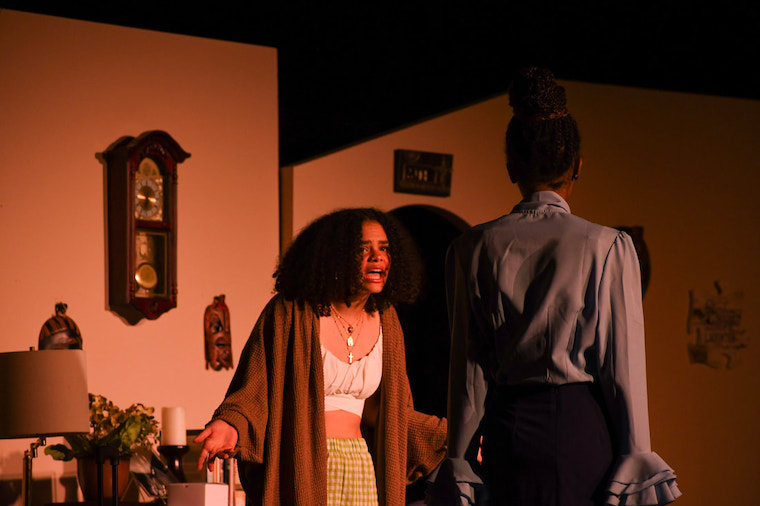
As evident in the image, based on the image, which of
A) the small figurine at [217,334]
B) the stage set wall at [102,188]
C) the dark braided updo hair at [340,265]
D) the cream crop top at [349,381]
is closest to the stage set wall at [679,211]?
the stage set wall at [102,188]

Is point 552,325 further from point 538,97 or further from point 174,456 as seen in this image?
point 174,456

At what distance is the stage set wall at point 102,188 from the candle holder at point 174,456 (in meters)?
0.36

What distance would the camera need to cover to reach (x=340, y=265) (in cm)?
286

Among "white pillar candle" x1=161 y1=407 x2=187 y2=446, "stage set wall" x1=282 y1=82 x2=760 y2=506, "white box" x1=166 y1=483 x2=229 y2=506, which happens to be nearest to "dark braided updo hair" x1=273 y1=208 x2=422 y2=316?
"white box" x1=166 y1=483 x2=229 y2=506

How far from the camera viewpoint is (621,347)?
1.51m

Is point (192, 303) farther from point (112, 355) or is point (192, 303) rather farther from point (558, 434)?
point (558, 434)

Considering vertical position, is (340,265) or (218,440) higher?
(340,265)

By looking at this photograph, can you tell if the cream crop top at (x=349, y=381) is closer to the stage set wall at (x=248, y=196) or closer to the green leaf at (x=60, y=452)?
the green leaf at (x=60, y=452)

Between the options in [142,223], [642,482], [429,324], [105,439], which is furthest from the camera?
[429,324]

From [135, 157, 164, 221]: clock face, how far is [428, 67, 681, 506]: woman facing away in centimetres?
290

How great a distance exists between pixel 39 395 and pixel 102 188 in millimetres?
1184

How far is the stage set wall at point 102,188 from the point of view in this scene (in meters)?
4.19

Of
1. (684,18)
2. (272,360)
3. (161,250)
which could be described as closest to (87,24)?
(161,250)

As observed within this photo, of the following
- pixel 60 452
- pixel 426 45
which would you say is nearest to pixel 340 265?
pixel 60 452
